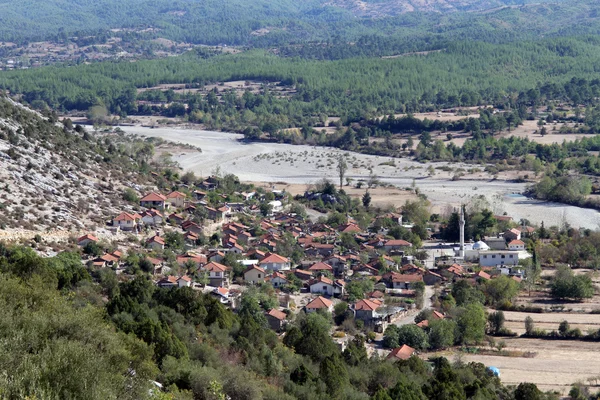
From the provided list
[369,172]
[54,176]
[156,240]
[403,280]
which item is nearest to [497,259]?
[403,280]

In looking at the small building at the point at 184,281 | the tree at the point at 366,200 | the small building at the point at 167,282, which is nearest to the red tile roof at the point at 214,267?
the small building at the point at 184,281

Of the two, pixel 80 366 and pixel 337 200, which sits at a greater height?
pixel 80 366

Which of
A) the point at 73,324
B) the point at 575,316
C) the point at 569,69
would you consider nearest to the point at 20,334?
the point at 73,324

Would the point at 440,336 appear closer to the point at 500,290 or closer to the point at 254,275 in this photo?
Answer: the point at 500,290

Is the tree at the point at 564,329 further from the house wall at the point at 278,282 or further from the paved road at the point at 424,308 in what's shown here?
the house wall at the point at 278,282

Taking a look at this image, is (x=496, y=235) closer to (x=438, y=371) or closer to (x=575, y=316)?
(x=575, y=316)

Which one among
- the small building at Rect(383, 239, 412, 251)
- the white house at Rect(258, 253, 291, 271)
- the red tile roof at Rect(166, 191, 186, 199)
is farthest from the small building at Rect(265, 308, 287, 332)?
the red tile roof at Rect(166, 191, 186, 199)
